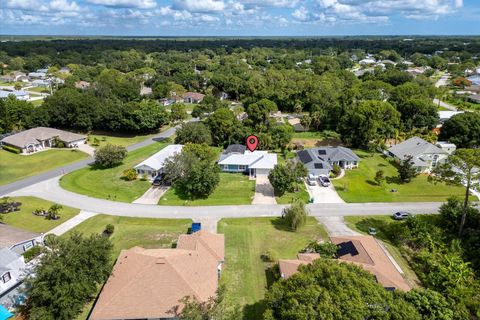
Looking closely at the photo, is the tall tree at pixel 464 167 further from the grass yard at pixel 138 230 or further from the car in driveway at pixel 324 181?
the grass yard at pixel 138 230

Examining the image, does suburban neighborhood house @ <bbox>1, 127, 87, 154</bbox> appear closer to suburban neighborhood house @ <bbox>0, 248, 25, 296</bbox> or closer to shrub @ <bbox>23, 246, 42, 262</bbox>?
shrub @ <bbox>23, 246, 42, 262</bbox>

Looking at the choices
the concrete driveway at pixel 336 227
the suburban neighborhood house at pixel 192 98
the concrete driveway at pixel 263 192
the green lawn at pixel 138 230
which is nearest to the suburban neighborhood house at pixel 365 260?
the concrete driveway at pixel 336 227

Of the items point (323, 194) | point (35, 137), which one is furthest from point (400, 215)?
point (35, 137)

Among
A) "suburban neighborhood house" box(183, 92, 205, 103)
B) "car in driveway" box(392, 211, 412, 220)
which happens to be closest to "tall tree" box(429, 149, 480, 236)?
"car in driveway" box(392, 211, 412, 220)

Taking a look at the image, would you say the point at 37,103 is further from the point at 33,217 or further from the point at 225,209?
the point at 225,209

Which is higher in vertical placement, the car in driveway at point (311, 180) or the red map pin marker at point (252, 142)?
the red map pin marker at point (252, 142)
